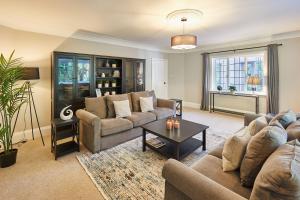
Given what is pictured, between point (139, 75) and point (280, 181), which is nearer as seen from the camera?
point (280, 181)

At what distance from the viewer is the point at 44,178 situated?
2.18 meters

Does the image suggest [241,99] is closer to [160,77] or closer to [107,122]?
[160,77]

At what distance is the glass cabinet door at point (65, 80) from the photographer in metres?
3.57

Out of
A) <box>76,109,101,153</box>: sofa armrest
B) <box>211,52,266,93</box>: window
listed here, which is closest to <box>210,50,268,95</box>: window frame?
<box>211,52,266,93</box>: window

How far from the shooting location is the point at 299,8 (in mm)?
2707

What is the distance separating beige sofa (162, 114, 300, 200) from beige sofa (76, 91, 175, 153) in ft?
5.88

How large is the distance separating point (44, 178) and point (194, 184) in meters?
2.06

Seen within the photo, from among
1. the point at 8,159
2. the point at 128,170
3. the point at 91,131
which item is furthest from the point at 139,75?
the point at 8,159

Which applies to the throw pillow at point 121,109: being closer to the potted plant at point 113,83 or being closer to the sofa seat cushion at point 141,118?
the sofa seat cushion at point 141,118

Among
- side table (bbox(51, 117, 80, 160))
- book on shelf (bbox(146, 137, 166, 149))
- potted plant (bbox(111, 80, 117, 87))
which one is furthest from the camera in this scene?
potted plant (bbox(111, 80, 117, 87))

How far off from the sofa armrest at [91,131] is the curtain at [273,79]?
4.70 meters

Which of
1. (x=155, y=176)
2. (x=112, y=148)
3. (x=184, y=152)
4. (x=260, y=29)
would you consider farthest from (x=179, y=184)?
(x=260, y=29)

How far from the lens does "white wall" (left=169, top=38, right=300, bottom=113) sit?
4.35 metres

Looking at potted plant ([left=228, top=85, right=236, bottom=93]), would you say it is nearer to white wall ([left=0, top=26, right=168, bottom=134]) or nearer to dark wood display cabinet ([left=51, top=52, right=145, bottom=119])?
dark wood display cabinet ([left=51, top=52, right=145, bottom=119])
